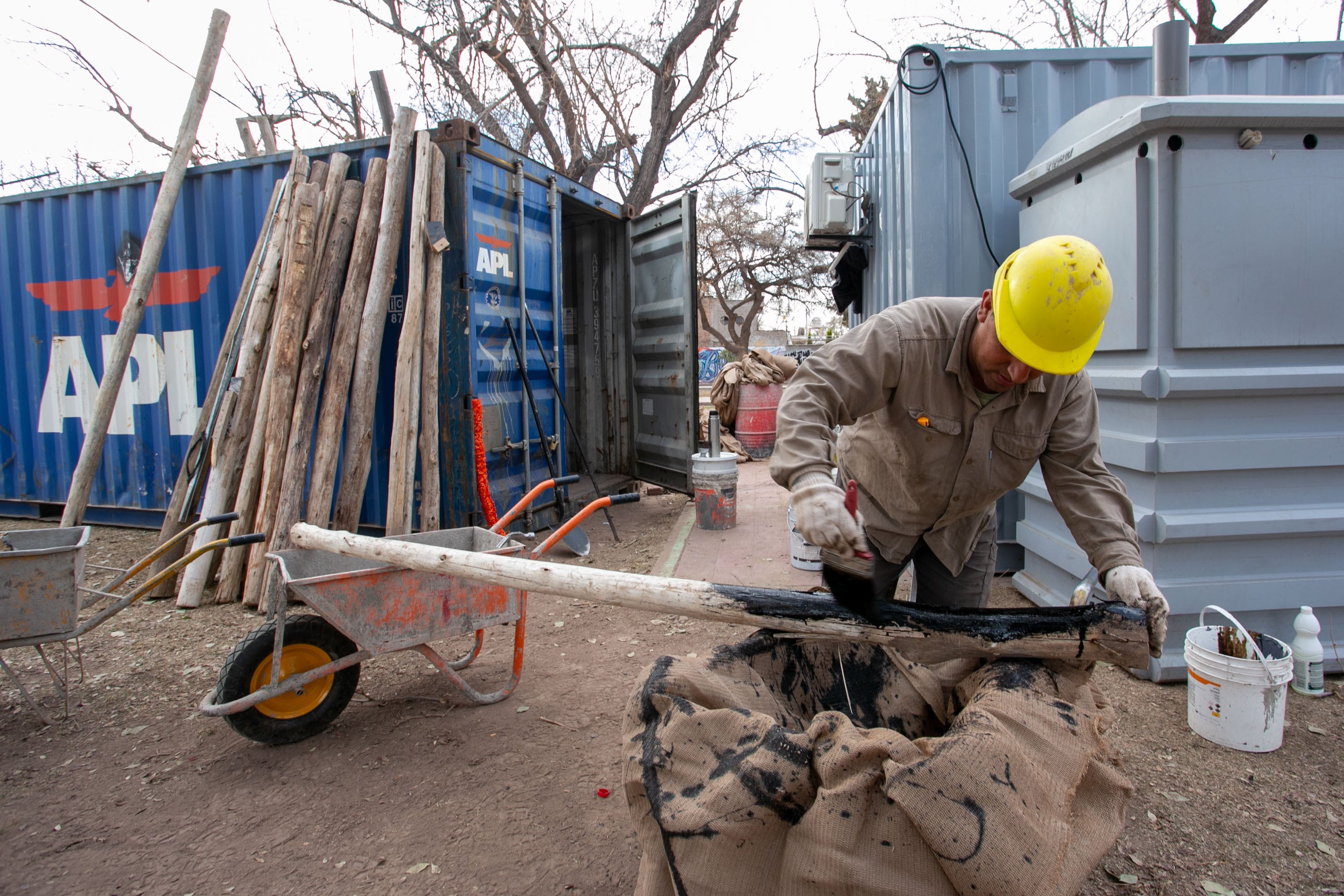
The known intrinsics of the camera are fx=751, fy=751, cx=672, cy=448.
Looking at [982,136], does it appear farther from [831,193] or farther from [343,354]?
[343,354]

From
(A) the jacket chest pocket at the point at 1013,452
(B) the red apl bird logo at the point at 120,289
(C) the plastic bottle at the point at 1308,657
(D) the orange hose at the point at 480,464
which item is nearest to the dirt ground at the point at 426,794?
(C) the plastic bottle at the point at 1308,657

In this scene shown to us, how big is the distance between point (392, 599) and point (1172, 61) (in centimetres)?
414

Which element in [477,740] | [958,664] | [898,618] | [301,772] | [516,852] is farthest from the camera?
[477,740]

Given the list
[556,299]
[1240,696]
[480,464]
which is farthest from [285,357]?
[1240,696]

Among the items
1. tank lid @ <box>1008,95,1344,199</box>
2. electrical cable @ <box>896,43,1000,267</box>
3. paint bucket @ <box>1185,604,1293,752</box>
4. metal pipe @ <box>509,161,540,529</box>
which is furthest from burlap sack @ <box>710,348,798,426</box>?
paint bucket @ <box>1185,604,1293,752</box>

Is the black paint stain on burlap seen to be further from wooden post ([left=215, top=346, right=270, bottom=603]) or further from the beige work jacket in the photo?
wooden post ([left=215, top=346, right=270, bottom=603])

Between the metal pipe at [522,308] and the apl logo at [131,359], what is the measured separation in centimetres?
238

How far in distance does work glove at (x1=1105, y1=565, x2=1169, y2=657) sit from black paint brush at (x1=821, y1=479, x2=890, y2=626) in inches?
26.0

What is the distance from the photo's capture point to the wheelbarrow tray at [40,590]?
2971 mm

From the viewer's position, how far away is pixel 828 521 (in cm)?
175

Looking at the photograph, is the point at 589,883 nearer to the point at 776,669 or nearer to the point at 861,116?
the point at 776,669

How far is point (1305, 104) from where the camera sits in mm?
3076

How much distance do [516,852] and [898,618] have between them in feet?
4.72

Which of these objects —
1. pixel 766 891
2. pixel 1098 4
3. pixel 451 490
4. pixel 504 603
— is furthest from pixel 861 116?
pixel 766 891
